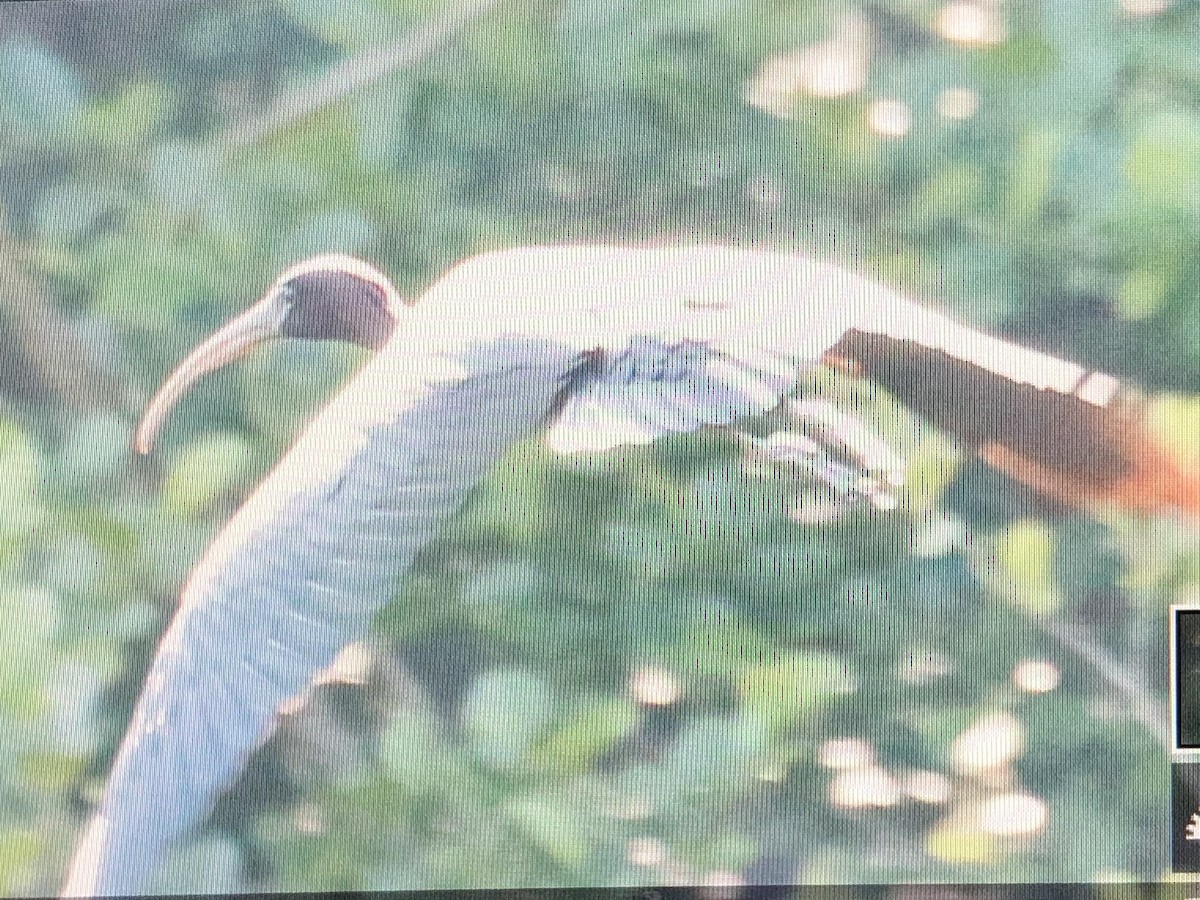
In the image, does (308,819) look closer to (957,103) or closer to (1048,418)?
(1048,418)

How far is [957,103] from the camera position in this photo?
54.6 inches

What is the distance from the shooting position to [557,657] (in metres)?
1.35

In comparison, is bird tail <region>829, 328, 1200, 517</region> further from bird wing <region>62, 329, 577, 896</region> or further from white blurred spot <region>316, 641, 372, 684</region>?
white blurred spot <region>316, 641, 372, 684</region>

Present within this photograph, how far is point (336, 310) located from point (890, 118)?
66 cm

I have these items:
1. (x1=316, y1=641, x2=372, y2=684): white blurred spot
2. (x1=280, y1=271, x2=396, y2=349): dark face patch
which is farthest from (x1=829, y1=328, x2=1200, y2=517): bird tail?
(x1=316, y1=641, x2=372, y2=684): white blurred spot

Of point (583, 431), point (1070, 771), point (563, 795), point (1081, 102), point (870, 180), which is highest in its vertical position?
point (1081, 102)

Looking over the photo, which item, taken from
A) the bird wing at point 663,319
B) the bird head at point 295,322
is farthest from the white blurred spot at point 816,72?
the bird head at point 295,322

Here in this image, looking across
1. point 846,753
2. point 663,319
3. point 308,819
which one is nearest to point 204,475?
point 308,819

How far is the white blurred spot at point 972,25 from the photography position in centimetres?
139

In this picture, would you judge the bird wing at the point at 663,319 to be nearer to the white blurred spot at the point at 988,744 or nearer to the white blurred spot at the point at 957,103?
the white blurred spot at the point at 957,103

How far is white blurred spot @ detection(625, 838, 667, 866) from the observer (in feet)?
Answer: 4.44

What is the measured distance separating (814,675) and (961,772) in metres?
0.20

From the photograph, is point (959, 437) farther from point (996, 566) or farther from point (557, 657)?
point (557, 657)

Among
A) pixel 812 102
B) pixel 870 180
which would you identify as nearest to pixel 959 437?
pixel 870 180
